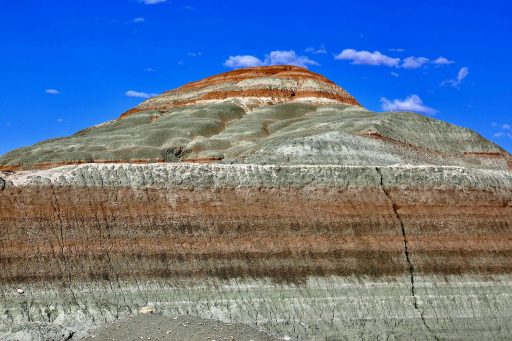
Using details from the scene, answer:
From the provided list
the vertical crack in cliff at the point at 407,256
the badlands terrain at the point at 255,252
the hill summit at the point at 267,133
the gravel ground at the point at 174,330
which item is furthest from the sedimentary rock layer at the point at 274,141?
the gravel ground at the point at 174,330

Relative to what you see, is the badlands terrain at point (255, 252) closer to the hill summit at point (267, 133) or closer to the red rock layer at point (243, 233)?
the red rock layer at point (243, 233)

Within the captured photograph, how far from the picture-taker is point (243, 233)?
1816 cm

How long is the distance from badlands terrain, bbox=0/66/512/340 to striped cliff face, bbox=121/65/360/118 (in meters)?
45.4

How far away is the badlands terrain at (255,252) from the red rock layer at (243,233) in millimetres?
40

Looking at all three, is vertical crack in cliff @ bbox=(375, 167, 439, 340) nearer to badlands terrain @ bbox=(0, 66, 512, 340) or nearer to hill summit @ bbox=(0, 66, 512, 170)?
badlands terrain @ bbox=(0, 66, 512, 340)

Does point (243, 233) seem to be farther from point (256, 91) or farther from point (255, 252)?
point (256, 91)

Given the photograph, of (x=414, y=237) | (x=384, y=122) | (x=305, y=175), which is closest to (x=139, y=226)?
(x=305, y=175)

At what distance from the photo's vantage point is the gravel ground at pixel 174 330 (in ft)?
47.0

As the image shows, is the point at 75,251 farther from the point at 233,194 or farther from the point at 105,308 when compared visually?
the point at 233,194

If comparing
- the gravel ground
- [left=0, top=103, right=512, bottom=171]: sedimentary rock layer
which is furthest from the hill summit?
the gravel ground

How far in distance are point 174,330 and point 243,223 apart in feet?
15.2

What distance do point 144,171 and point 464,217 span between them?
11047mm

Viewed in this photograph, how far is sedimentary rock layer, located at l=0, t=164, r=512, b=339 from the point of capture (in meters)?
16.7

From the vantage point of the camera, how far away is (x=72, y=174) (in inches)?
697
